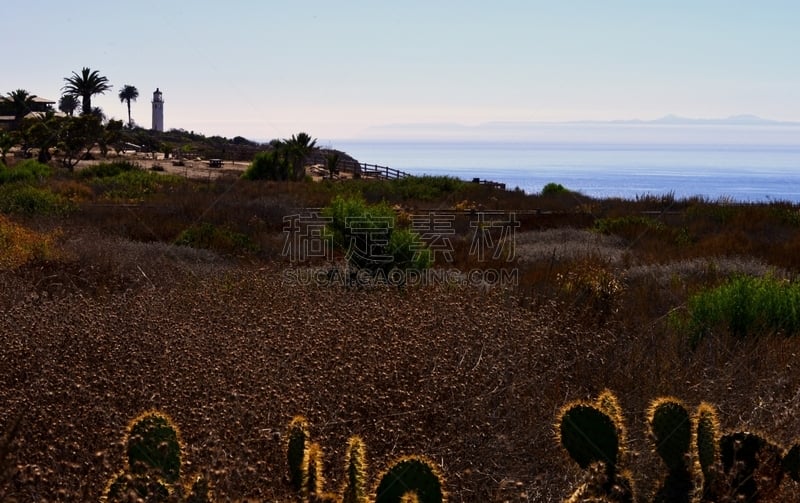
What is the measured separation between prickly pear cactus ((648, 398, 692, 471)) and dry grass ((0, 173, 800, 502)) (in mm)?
539

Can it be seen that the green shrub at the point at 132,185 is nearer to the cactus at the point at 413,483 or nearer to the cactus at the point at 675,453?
the cactus at the point at 675,453

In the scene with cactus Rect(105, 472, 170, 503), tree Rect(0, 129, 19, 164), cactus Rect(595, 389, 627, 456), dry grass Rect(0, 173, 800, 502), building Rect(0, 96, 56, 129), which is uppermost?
building Rect(0, 96, 56, 129)

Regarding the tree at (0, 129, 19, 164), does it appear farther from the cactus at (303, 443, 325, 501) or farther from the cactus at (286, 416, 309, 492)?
the cactus at (303, 443, 325, 501)

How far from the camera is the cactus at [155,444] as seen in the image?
3.00 meters

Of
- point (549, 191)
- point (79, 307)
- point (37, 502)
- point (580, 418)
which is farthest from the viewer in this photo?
point (549, 191)

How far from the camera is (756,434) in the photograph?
3.53 metres

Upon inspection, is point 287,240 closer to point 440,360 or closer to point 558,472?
point 440,360

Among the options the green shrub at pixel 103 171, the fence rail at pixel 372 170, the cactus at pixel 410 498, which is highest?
the fence rail at pixel 372 170

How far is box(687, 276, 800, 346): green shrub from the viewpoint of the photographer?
7.22m

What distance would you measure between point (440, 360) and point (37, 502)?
99.6 inches

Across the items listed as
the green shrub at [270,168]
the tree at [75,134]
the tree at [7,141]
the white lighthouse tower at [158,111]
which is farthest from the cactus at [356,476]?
the white lighthouse tower at [158,111]

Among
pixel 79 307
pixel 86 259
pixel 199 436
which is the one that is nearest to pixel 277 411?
pixel 199 436

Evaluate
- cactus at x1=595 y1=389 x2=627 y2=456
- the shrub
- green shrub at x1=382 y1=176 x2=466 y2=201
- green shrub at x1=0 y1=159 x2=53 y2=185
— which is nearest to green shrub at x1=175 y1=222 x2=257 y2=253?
the shrub

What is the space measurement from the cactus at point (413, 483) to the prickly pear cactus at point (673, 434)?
0.98m
